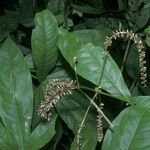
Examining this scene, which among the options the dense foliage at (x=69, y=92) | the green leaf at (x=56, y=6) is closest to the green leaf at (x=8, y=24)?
the dense foliage at (x=69, y=92)

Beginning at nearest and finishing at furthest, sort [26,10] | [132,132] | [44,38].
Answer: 1. [132,132]
2. [44,38]
3. [26,10]

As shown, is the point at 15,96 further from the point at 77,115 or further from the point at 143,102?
the point at 143,102

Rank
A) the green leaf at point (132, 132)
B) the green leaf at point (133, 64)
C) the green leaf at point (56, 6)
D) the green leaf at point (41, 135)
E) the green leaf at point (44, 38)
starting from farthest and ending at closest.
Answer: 1. the green leaf at point (56, 6)
2. the green leaf at point (133, 64)
3. the green leaf at point (44, 38)
4. the green leaf at point (41, 135)
5. the green leaf at point (132, 132)

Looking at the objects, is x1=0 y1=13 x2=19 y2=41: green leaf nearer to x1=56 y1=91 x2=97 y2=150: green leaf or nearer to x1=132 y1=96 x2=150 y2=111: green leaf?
x1=56 y1=91 x2=97 y2=150: green leaf

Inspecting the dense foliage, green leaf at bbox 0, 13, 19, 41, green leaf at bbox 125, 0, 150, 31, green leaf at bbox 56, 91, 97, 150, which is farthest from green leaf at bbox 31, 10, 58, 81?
green leaf at bbox 125, 0, 150, 31

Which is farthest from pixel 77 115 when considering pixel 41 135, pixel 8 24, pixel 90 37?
pixel 8 24

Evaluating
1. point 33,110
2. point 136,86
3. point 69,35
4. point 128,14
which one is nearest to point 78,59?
point 69,35

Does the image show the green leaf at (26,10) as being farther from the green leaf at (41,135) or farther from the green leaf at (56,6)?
the green leaf at (41,135)

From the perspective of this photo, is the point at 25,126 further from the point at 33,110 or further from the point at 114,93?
the point at 114,93
